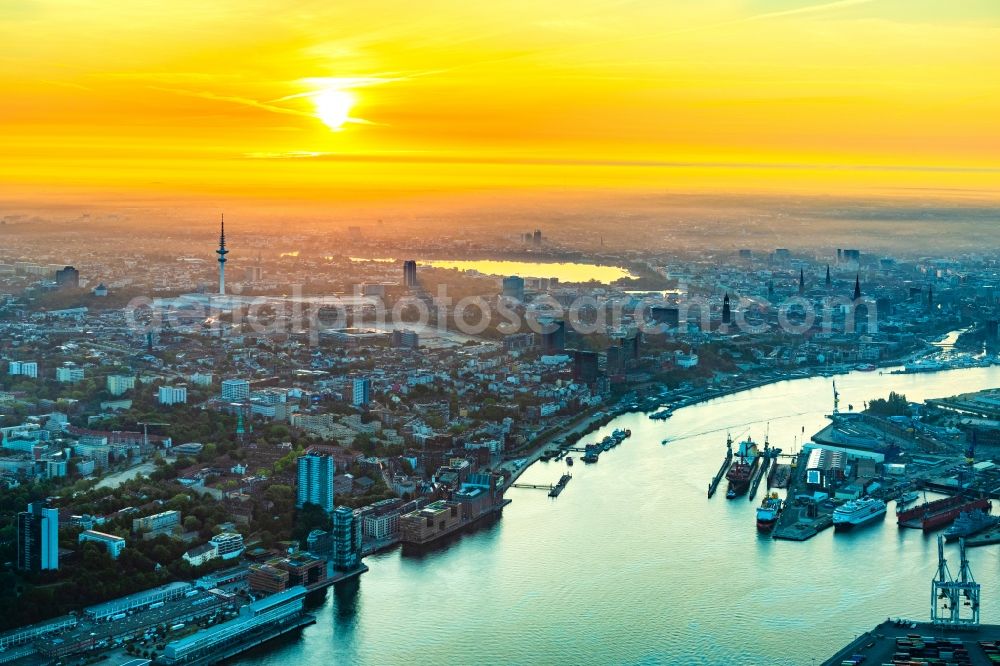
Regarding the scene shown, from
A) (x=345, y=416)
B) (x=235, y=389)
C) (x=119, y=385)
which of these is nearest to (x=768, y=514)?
(x=345, y=416)

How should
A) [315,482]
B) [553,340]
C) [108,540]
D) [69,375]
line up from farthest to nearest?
[553,340]
[69,375]
[315,482]
[108,540]

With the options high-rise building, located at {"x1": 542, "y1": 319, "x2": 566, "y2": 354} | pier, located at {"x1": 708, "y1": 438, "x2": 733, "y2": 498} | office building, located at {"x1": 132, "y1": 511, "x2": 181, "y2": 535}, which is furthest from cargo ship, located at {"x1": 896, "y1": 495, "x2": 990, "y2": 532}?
high-rise building, located at {"x1": 542, "y1": 319, "x2": 566, "y2": 354}

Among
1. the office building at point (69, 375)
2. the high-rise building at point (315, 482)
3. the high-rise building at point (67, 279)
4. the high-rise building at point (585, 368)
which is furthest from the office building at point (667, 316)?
the high-rise building at point (315, 482)

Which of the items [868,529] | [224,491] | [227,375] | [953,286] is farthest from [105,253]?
[868,529]

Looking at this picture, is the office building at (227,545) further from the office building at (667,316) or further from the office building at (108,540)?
the office building at (667,316)

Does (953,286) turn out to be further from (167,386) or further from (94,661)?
(94,661)

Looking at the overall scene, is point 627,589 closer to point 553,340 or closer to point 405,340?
point 553,340
